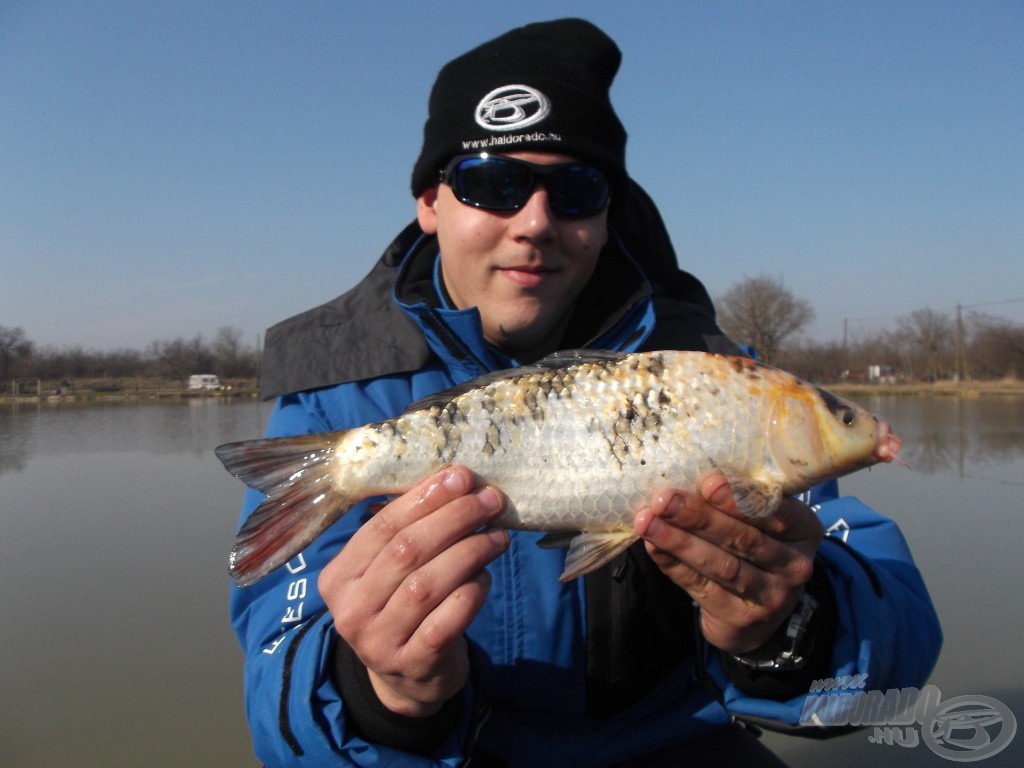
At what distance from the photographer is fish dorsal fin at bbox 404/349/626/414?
199cm

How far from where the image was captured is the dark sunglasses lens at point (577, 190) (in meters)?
2.50

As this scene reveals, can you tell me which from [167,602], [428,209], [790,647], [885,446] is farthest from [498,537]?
[167,602]

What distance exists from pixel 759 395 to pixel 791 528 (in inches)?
14.9

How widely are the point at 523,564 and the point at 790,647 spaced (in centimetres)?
85

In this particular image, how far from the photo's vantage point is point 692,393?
6.63ft

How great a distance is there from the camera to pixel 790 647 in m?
2.12

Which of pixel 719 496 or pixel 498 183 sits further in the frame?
pixel 498 183

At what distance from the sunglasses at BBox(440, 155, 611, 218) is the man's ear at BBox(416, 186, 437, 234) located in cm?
32

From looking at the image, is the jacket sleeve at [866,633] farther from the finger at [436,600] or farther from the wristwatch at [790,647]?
the finger at [436,600]

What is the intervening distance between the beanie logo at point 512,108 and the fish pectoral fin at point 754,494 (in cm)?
144

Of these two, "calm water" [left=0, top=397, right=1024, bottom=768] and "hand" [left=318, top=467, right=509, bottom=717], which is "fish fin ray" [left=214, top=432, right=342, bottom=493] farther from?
"calm water" [left=0, top=397, right=1024, bottom=768]

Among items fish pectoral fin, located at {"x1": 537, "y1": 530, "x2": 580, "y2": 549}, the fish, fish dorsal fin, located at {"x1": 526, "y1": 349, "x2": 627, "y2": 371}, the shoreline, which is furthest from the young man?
the shoreline

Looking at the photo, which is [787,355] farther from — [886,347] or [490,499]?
[490,499]

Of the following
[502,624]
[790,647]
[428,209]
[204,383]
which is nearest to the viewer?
[790,647]
